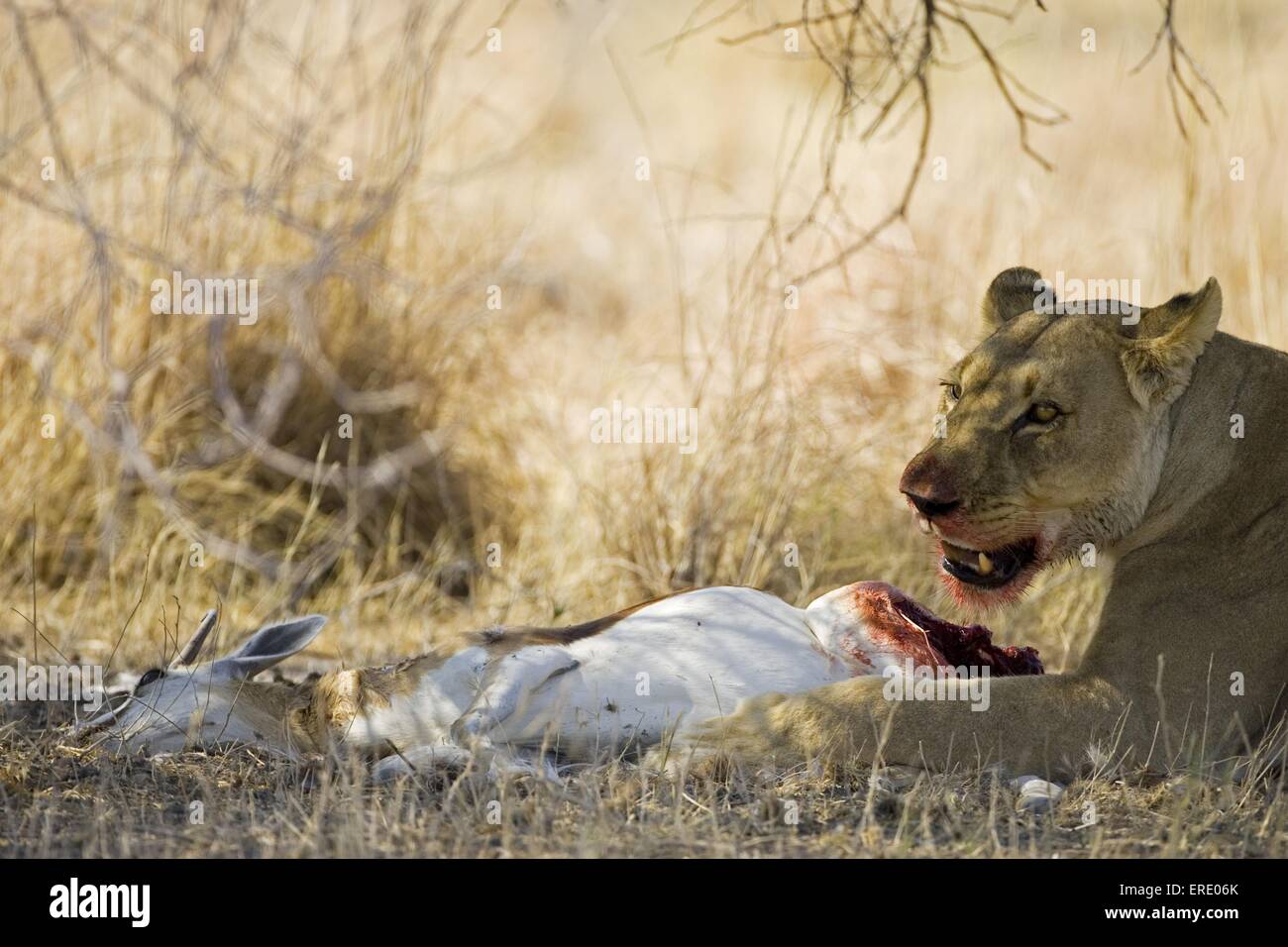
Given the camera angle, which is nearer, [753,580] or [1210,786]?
[1210,786]

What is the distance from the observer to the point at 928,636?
13.5 ft

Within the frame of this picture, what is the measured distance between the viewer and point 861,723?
3834mm

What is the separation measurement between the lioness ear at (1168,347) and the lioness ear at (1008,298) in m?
0.55

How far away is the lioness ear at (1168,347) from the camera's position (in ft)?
13.1

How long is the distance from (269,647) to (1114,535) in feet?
7.42

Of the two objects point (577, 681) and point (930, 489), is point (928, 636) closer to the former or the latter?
point (930, 489)

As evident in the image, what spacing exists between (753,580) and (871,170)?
14.2 ft

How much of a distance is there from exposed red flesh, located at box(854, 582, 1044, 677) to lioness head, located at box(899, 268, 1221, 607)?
0.37 ft

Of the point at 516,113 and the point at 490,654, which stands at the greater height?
the point at 516,113

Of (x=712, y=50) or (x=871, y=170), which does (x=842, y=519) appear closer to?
(x=871, y=170)

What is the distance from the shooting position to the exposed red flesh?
13.4 feet

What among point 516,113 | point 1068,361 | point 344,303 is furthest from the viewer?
point 516,113

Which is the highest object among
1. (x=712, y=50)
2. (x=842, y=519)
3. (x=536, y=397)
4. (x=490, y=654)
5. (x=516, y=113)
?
(x=712, y=50)

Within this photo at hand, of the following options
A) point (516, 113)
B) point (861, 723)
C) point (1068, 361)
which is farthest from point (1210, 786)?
point (516, 113)
